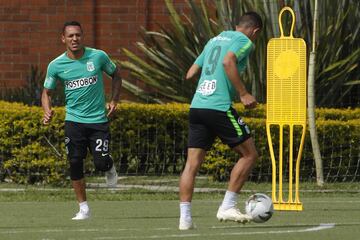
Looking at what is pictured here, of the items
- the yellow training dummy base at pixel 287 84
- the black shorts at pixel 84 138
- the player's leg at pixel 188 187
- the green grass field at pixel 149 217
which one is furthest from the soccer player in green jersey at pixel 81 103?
the player's leg at pixel 188 187

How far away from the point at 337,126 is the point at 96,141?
23.3ft

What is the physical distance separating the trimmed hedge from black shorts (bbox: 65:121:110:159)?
5112 mm

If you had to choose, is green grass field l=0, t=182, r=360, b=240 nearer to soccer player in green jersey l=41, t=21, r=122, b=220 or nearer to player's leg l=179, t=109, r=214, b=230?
player's leg l=179, t=109, r=214, b=230

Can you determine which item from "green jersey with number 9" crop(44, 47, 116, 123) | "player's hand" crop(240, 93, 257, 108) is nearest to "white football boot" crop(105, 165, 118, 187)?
"green jersey with number 9" crop(44, 47, 116, 123)

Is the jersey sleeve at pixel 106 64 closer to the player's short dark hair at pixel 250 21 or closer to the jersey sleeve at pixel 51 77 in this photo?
the jersey sleeve at pixel 51 77

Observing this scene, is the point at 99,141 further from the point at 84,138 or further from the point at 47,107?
the point at 47,107

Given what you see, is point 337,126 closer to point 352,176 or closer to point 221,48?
point 352,176

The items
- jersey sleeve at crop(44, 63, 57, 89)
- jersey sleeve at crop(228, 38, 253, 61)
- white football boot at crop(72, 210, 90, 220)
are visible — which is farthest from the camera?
jersey sleeve at crop(44, 63, 57, 89)

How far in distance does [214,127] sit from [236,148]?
0.30 metres

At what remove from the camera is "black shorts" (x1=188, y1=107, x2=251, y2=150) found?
11133mm

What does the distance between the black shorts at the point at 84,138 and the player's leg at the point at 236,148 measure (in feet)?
7.08

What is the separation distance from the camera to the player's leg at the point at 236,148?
11.1 m

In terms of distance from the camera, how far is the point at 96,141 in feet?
42.9

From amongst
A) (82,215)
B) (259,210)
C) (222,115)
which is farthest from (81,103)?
(259,210)
